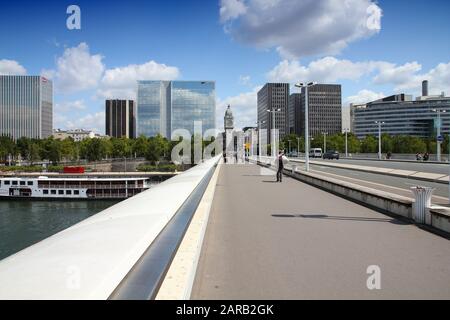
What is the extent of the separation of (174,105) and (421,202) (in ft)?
419

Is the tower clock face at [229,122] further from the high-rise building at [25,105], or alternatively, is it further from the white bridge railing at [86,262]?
the white bridge railing at [86,262]

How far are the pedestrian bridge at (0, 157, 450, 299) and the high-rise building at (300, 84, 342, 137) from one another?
145 metres

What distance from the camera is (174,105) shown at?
133m

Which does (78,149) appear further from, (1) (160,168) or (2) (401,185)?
(2) (401,185)

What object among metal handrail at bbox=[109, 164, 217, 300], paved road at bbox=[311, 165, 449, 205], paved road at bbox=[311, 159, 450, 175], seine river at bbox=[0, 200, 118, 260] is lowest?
seine river at bbox=[0, 200, 118, 260]

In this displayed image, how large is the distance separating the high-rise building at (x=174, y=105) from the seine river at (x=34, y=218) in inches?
2521

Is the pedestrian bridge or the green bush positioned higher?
the pedestrian bridge

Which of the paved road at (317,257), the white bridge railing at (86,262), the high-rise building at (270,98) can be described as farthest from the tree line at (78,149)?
the white bridge railing at (86,262)

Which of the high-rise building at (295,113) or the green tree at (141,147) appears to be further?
the high-rise building at (295,113)

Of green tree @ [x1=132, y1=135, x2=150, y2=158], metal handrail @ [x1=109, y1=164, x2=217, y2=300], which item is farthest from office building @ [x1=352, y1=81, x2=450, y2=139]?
metal handrail @ [x1=109, y1=164, x2=217, y2=300]

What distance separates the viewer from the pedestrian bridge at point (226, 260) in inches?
149

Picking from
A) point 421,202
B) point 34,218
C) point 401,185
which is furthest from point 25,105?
point 421,202

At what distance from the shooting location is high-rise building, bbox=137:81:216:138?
132m

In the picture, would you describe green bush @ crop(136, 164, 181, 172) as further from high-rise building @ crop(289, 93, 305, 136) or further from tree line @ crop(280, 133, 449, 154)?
high-rise building @ crop(289, 93, 305, 136)
